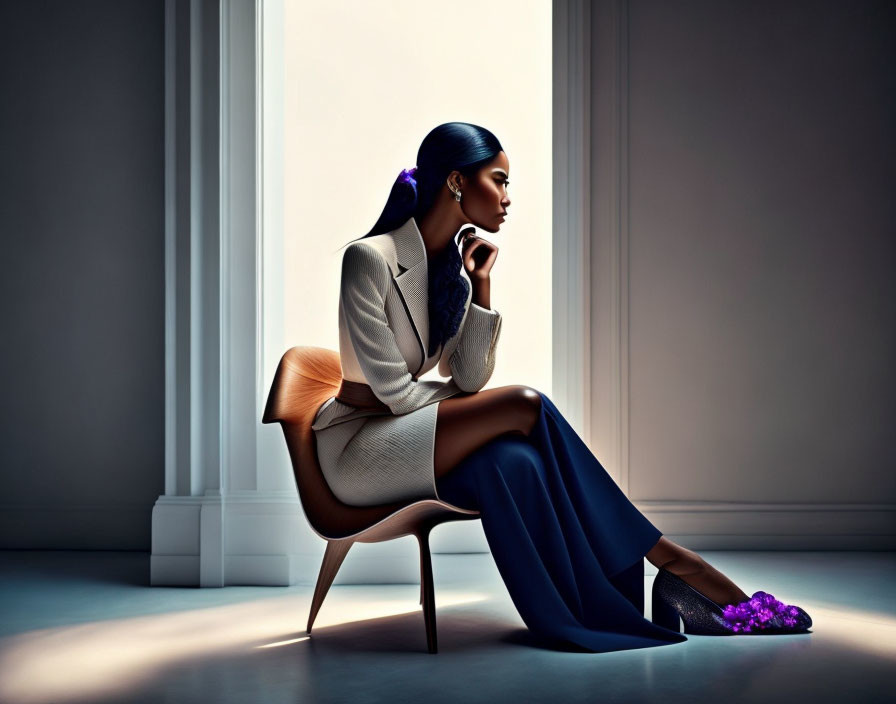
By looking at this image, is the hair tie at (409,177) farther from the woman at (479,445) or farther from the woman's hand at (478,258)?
the woman's hand at (478,258)

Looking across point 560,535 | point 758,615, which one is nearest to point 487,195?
point 560,535

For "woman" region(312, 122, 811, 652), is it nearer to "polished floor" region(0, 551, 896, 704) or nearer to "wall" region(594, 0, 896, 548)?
"polished floor" region(0, 551, 896, 704)

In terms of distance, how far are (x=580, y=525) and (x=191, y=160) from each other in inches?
80.8

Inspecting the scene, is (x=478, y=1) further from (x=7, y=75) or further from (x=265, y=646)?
(x=265, y=646)

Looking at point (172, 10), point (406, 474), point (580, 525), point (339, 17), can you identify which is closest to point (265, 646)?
point (406, 474)

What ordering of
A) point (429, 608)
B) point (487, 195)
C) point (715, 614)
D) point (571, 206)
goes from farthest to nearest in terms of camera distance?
point (571, 206) → point (487, 195) → point (715, 614) → point (429, 608)

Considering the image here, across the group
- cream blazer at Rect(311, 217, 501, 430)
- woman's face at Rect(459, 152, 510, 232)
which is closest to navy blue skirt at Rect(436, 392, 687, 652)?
cream blazer at Rect(311, 217, 501, 430)

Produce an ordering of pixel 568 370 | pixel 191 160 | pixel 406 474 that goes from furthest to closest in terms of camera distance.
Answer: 1. pixel 568 370
2. pixel 191 160
3. pixel 406 474

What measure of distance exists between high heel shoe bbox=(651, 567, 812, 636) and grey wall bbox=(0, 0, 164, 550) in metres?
2.23

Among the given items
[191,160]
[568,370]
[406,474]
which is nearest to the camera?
[406,474]

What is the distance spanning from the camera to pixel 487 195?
2564mm

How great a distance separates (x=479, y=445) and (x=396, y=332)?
40 cm

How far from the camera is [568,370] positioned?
369cm

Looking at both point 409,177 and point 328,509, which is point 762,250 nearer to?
point 409,177
